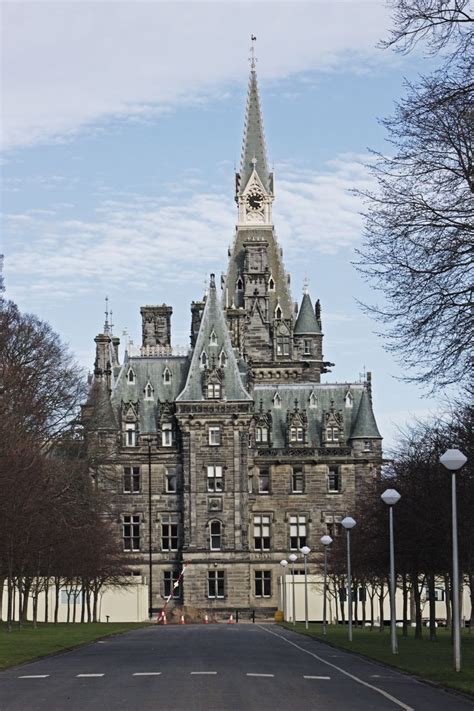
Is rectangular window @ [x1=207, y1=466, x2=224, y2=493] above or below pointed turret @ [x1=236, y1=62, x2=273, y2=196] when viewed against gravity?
below

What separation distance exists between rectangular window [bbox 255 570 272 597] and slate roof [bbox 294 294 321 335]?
30201 mm

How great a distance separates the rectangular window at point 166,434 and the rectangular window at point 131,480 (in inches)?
130

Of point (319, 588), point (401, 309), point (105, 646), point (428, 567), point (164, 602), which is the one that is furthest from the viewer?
point (164, 602)

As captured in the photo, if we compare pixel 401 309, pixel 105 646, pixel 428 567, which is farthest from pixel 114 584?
pixel 401 309

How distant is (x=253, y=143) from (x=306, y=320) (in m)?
24.3

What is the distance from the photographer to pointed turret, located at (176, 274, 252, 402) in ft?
398

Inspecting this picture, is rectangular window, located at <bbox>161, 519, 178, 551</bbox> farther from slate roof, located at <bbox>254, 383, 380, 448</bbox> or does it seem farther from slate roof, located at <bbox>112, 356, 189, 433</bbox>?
slate roof, located at <bbox>254, 383, 380, 448</bbox>

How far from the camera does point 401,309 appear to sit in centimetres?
3139

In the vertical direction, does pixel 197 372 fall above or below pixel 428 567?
above

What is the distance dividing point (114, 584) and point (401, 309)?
73287 mm

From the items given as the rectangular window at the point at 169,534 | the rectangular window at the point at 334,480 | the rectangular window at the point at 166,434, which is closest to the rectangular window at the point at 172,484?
the rectangular window at the point at 166,434

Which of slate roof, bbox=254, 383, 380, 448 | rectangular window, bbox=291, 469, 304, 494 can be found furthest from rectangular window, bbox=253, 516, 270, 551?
slate roof, bbox=254, 383, 380, 448

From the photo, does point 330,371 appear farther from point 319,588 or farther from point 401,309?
point 401,309

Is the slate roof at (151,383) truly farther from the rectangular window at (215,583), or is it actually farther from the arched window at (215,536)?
the rectangular window at (215,583)
